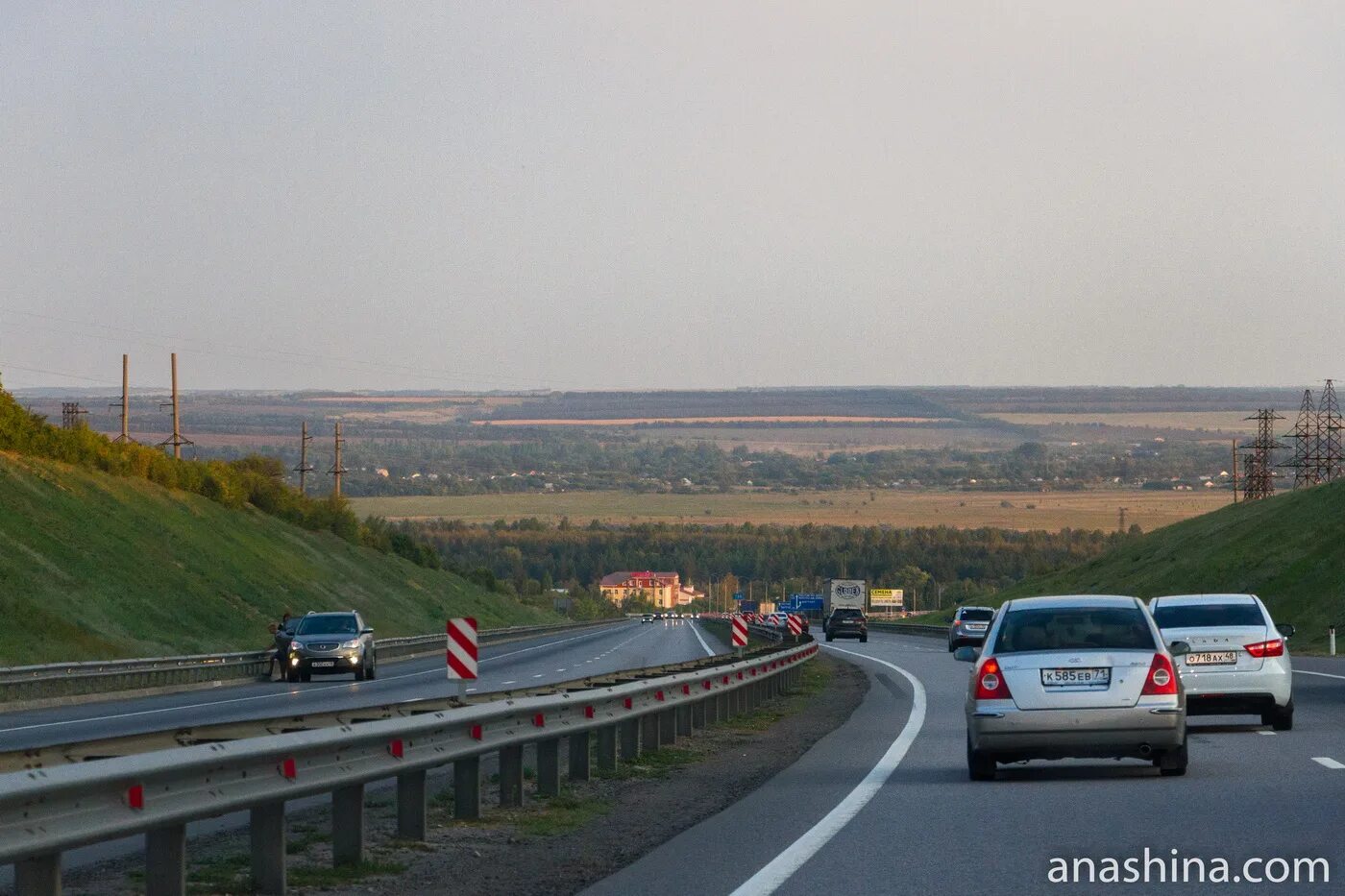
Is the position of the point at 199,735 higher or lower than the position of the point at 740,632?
higher

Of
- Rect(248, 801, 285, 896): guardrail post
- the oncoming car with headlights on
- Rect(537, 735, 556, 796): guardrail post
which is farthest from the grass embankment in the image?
Rect(248, 801, 285, 896): guardrail post

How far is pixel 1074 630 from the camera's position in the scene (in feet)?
55.7

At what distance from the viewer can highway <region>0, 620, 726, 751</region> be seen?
2685 centimetres

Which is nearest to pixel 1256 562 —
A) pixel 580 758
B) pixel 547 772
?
pixel 580 758

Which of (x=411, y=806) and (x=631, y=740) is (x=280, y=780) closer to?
(x=411, y=806)

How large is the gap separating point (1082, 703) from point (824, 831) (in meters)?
3.80

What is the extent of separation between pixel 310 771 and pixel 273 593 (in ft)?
232

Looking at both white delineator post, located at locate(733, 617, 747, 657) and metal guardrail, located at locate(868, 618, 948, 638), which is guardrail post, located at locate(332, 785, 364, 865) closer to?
white delineator post, located at locate(733, 617, 747, 657)

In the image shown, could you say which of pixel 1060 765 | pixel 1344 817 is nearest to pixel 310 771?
pixel 1344 817

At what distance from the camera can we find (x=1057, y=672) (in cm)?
1641

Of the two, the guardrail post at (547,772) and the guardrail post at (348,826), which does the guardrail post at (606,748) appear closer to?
the guardrail post at (547,772)

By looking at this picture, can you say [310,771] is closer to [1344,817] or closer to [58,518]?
[1344,817]

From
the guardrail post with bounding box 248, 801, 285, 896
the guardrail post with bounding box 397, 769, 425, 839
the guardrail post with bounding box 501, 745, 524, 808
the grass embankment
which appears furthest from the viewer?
the grass embankment

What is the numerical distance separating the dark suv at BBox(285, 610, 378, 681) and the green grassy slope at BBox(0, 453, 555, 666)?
6.48 meters
